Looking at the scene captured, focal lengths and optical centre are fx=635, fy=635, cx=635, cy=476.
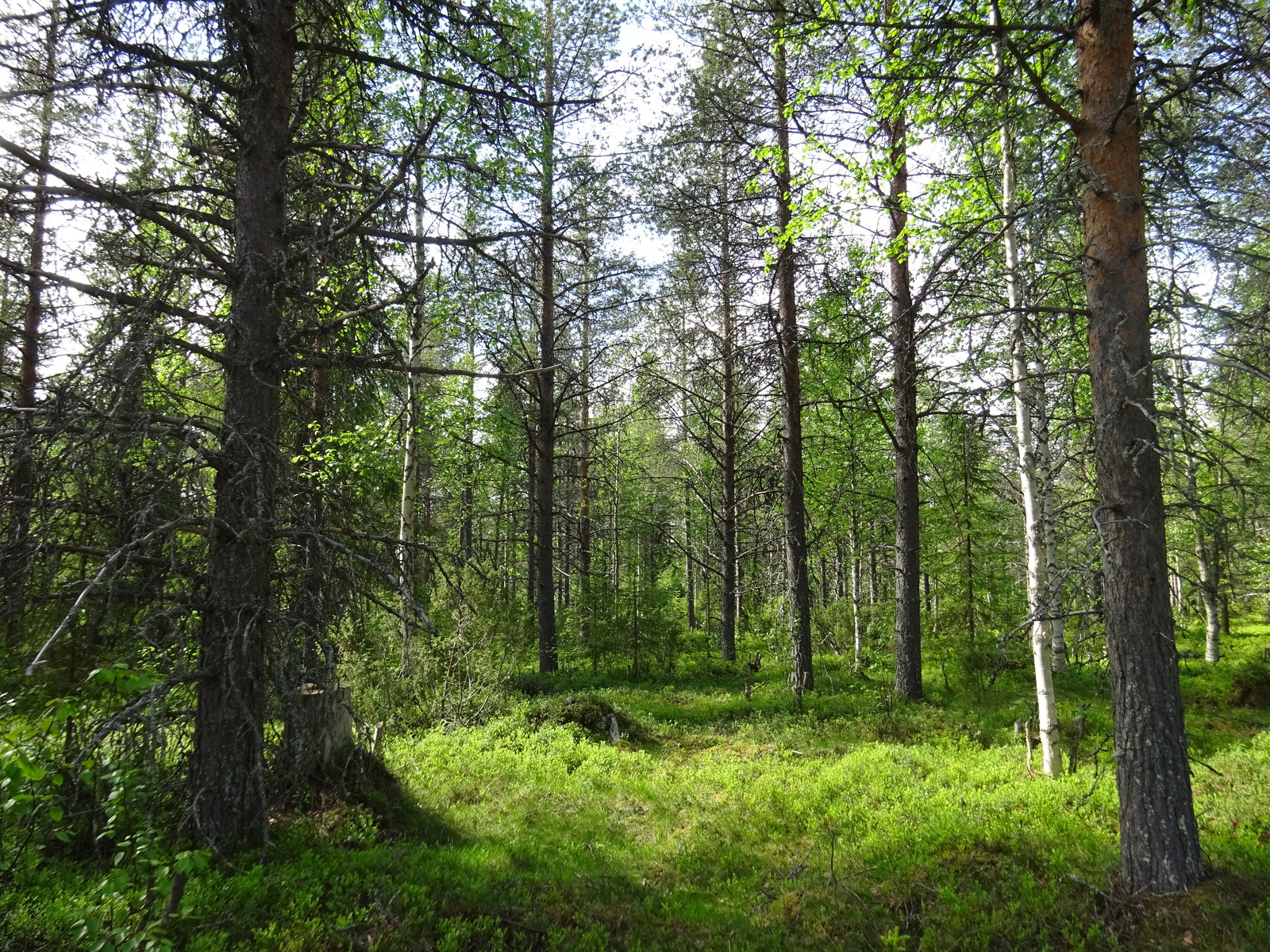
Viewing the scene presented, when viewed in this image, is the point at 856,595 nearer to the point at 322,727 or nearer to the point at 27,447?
the point at 322,727

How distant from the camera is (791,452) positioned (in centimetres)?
1245

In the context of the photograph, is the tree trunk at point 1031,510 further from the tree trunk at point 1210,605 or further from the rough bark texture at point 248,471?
the tree trunk at point 1210,605

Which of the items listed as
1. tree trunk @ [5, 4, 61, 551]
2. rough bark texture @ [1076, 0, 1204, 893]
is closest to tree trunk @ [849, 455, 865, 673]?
rough bark texture @ [1076, 0, 1204, 893]

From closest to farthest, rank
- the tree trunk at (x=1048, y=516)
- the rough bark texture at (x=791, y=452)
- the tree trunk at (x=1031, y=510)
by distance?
the tree trunk at (x=1048, y=516) → the tree trunk at (x=1031, y=510) → the rough bark texture at (x=791, y=452)

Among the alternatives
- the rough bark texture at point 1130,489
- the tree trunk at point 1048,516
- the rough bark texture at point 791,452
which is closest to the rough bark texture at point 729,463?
the rough bark texture at point 791,452

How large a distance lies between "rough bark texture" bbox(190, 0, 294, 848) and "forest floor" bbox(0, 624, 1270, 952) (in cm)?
58

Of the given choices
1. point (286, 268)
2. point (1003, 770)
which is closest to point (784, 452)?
point (1003, 770)

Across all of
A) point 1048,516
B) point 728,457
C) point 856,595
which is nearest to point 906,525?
point 1048,516

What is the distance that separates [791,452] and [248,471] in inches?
400

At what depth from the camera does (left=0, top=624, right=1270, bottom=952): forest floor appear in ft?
13.7

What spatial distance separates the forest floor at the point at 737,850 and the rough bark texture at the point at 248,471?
582 mm

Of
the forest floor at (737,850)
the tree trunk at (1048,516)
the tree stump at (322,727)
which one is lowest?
the forest floor at (737,850)

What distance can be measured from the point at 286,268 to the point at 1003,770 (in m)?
9.00

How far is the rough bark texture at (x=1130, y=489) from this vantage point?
4395mm
